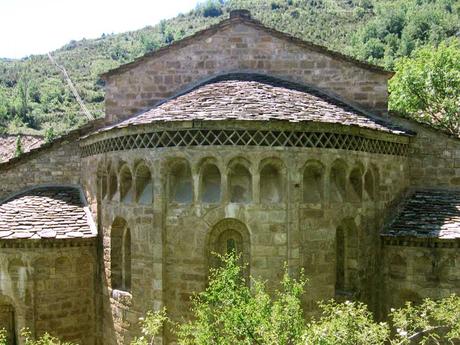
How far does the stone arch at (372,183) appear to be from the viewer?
10789mm

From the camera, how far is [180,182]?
9.67m

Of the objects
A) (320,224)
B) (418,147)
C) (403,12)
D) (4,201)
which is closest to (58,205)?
(4,201)

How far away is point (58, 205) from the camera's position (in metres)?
12.4

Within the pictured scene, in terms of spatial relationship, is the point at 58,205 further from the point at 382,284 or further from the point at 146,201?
the point at 382,284

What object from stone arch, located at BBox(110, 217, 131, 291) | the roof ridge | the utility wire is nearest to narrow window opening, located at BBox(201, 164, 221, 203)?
stone arch, located at BBox(110, 217, 131, 291)

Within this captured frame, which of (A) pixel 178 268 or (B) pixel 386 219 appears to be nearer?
(A) pixel 178 268

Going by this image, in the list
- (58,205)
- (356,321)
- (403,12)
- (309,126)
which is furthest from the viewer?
(403,12)

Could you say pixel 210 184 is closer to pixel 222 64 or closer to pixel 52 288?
pixel 222 64

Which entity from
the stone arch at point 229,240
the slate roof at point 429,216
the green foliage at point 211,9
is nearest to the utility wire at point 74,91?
the green foliage at point 211,9

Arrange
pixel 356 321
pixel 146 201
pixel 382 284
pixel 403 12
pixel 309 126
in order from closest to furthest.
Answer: pixel 356 321
pixel 309 126
pixel 146 201
pixel 382 284
pixel 403 12

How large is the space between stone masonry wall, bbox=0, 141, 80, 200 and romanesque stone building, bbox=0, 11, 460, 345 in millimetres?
38

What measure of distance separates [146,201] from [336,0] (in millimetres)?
89214

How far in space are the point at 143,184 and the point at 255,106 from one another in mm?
2746

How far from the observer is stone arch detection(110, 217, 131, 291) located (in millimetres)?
10984
